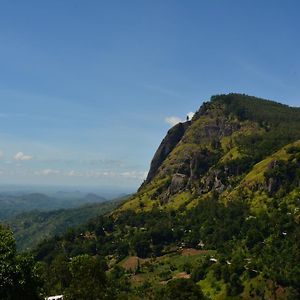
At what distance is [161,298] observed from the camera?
12319 cm

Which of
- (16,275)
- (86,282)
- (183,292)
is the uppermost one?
(16,275)

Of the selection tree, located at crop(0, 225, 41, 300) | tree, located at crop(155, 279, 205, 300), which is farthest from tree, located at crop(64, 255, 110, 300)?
tree, located at crop(155, 279, 205, 300)

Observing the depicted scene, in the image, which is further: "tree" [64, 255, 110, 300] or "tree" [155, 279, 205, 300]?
"tree" [155, 279, 205, 300]

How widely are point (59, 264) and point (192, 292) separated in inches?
1370

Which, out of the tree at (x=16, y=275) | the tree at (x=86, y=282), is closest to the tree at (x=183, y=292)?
the tree at (x=86, y=282)

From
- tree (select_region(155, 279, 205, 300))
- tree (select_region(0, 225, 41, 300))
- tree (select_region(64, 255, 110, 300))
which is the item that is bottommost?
tree (select_region(155, 279, 205, 300))

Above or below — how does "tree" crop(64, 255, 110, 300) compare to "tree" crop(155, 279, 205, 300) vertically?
above

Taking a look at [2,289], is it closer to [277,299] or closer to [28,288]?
[28,288]

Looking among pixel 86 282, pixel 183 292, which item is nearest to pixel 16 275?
pixel 86 282

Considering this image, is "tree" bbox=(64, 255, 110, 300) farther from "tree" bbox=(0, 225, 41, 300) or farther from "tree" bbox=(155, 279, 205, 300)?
"tree" bbox=(155, 279, 205, 300)

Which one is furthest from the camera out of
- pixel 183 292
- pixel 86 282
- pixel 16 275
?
pixel 183 292

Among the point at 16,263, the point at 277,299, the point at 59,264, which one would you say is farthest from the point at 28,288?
the point at 277,299

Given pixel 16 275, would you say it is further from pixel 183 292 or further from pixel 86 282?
pixel 183 292

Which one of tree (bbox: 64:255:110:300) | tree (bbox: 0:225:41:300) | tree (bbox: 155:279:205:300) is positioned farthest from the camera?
tree (bbox: 155:279:205:300)
